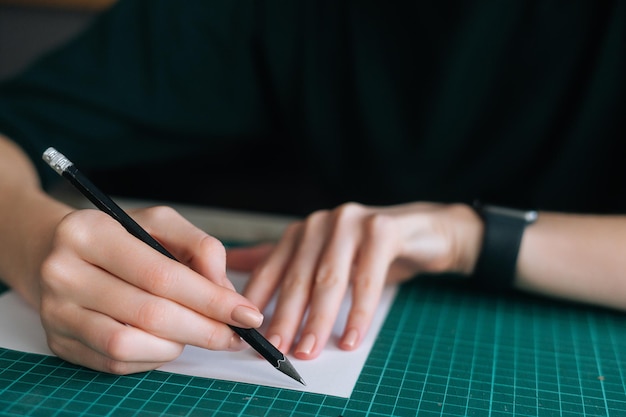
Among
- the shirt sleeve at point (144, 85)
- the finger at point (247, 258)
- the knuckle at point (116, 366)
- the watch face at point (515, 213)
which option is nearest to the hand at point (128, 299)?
the knuckle at point (116, 366)

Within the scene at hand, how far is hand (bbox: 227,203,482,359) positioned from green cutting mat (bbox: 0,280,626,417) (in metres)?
0.05

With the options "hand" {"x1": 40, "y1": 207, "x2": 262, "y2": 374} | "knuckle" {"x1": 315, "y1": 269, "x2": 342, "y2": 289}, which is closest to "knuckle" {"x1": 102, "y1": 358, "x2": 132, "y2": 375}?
"hand" {"x1": 40, "y1": 207, "x2": 262, "y2": 374}

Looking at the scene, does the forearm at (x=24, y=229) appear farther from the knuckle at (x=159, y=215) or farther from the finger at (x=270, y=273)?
the finger at (x=270, y=273)

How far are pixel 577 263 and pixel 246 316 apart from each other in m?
0.43

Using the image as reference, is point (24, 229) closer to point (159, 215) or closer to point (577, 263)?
point (159, 215)

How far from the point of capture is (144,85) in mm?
1154

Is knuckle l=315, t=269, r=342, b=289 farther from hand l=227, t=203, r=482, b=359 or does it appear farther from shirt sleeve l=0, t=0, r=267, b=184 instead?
shirt sleeve l=0, t=0, r=267, b=184

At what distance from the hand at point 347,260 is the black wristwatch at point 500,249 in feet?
0.05

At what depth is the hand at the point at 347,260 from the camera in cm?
69

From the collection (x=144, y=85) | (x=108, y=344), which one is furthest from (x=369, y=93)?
(x=108, y=344)

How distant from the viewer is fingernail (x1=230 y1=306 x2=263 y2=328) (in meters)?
0.57

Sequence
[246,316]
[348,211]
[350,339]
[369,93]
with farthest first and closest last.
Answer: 1. [369,93]
2. [348,211]
3. [350,339]
4. [246,316]

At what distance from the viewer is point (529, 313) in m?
0.81

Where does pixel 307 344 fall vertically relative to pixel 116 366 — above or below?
below
